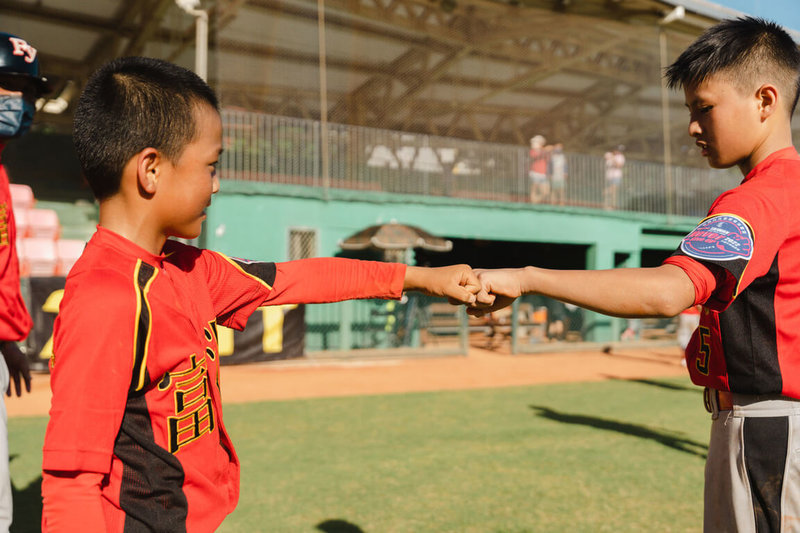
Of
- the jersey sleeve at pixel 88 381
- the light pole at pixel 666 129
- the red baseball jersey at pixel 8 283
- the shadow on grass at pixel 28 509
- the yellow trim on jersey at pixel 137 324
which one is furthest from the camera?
the light pole at pixel 666 129

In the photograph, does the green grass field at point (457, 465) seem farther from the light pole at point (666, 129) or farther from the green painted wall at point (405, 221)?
the light pole at point (666, 129)

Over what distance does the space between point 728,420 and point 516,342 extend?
1377 cm

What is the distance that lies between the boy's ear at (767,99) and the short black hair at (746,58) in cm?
4

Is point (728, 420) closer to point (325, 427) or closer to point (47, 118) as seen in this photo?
point (325, 427)

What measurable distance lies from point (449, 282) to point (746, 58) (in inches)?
48.0

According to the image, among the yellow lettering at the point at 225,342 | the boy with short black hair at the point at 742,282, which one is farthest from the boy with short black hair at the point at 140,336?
the yellow lettering at the point at 225,342

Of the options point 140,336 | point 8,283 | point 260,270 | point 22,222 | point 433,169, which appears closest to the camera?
point 140,336

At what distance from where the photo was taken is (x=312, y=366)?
42.1ft

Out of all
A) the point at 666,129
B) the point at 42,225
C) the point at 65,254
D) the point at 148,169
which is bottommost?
the point at 148,169

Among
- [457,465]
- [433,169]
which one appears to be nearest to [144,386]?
[457,465]

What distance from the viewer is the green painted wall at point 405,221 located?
14.7 meters

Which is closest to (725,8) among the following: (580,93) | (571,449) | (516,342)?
(580,93)

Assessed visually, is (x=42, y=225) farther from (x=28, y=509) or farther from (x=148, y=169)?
A: (x=148, y=169)

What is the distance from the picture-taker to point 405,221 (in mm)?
16922
